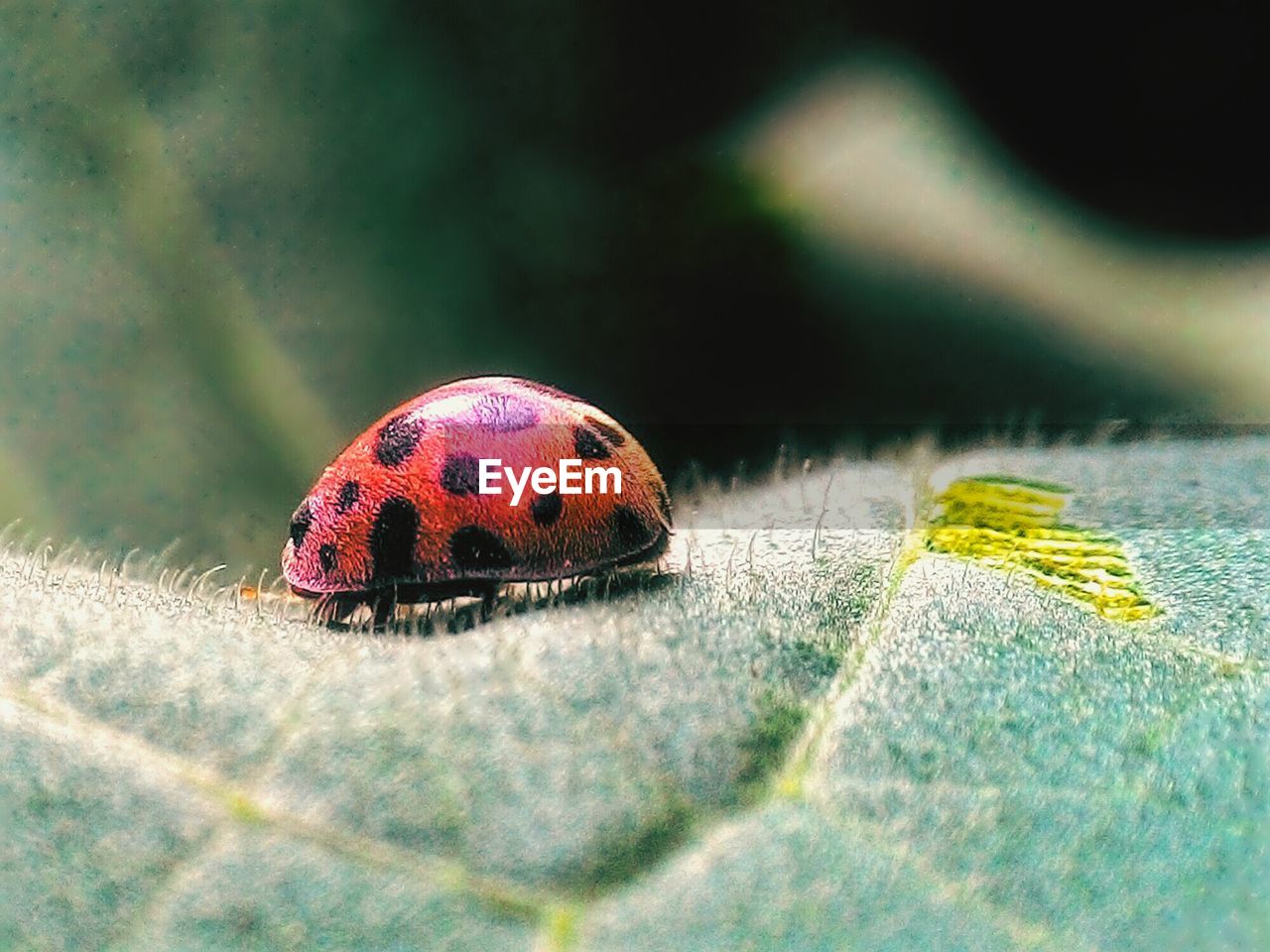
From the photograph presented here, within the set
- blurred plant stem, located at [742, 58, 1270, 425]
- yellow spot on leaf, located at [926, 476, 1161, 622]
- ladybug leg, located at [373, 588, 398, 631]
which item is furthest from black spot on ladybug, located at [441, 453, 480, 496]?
blurred plant stem, located at [742, 58, 1270, 425]

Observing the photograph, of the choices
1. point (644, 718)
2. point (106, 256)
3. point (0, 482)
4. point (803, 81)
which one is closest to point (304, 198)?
point (106, 256)

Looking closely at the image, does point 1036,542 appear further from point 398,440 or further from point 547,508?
point 398,440

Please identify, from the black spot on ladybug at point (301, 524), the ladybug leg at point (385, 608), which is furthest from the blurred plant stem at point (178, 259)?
the ladybug leg at point (385, 608)

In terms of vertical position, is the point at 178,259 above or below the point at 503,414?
above

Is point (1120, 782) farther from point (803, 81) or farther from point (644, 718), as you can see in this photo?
point (803, 81)

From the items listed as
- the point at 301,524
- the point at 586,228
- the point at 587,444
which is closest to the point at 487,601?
the point at 587,444

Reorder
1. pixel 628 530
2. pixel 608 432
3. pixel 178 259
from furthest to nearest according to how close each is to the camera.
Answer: pixel 178 259
pixel 608 432
pixel 628 530
